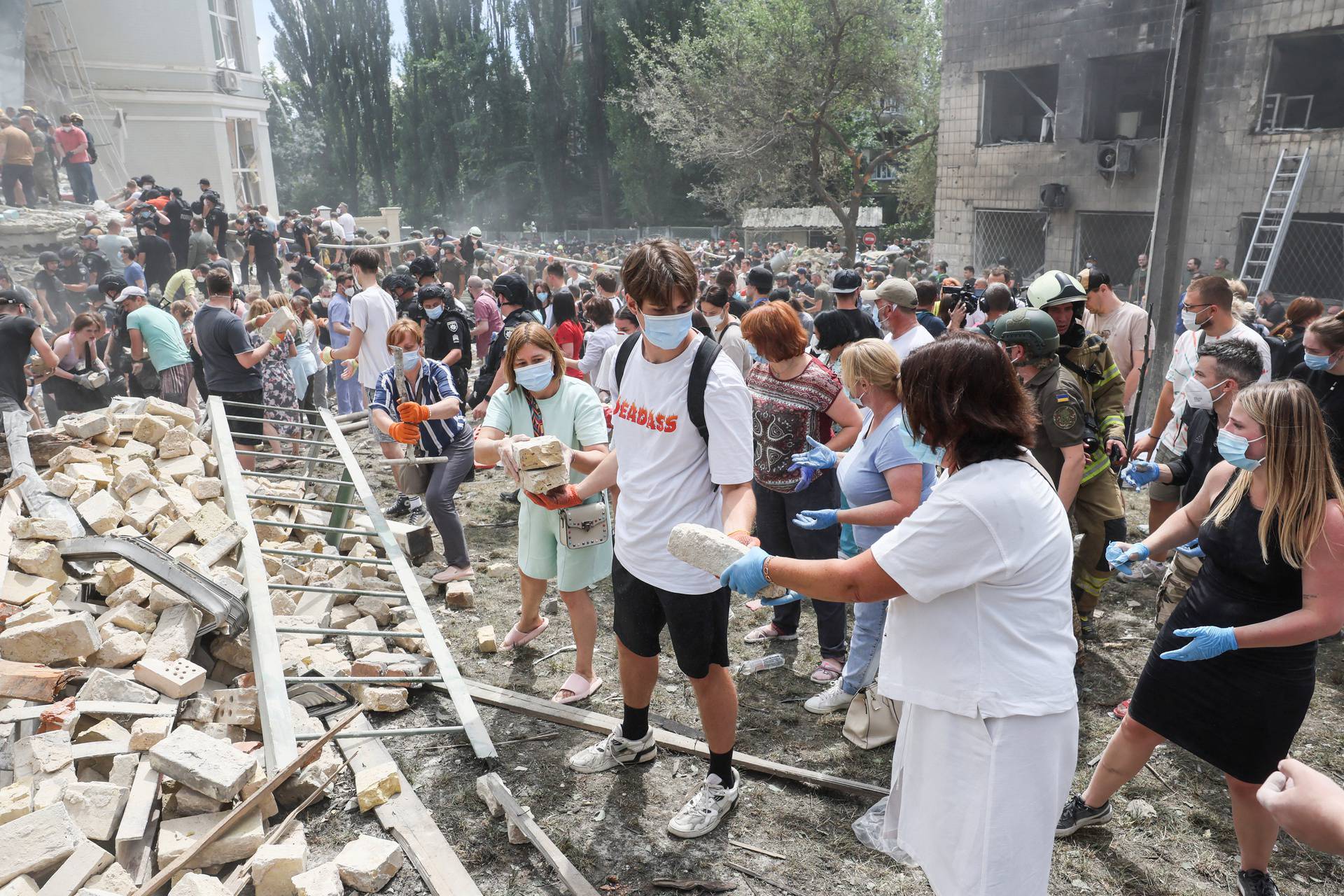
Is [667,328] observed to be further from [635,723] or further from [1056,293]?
[1056,293]

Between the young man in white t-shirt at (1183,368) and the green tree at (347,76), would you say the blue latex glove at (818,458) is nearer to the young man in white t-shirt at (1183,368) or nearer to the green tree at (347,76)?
the young man in white t-shirt at (1183,368)

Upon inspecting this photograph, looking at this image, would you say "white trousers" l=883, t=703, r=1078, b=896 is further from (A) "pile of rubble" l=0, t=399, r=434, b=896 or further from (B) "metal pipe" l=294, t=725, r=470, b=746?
(B) "metal pipe" l=294, t=725, r=470, b=746

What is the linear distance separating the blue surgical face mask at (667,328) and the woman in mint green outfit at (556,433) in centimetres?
115

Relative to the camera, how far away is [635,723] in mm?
3633

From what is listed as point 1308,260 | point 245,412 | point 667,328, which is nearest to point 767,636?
point 667,328

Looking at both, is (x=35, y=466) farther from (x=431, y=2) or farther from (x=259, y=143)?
(x=431, y=2)

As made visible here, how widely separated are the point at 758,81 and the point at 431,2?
26898 mm

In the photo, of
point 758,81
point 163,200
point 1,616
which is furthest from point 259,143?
point 1,616

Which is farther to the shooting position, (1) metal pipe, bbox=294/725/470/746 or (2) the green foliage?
(2) the green foliage

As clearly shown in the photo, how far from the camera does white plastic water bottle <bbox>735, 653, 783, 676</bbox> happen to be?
459 centimetres

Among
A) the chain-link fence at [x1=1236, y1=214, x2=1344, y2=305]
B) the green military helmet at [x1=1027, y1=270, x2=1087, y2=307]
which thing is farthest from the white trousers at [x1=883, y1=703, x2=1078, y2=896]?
the chain-link fence at [x1=1236, y1=214, x2=1344, y2=305]

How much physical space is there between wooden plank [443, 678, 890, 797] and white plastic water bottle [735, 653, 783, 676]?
82cm

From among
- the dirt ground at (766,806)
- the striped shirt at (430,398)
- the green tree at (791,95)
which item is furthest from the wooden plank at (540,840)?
the green tree at (791,95)

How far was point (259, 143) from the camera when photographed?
26312mm
